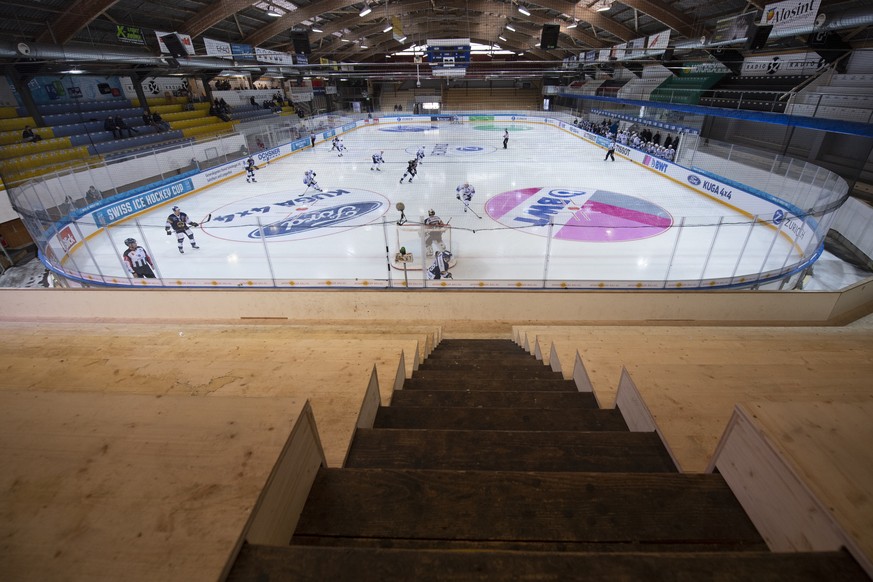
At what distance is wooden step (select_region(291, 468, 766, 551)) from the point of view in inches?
44.2

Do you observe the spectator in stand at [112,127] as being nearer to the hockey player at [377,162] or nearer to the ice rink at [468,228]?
the ice rink at [468,228]

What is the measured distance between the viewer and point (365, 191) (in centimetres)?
1498

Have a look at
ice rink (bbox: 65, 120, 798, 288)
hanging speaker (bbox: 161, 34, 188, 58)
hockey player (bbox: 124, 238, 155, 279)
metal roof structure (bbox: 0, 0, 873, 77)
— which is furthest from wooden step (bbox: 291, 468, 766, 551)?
hanging speaker (bbox: 161, 34, 188, 58)

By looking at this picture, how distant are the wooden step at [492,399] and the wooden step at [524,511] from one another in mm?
1162

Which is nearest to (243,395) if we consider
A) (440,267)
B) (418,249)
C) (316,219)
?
(440,267)

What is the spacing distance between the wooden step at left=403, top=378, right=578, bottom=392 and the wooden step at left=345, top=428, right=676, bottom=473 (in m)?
1.09

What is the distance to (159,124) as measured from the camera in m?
20.0

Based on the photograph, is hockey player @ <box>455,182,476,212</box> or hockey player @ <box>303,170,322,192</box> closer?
hockey player @ <box>455,182,476,212</box>

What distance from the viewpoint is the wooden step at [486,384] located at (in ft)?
9.58

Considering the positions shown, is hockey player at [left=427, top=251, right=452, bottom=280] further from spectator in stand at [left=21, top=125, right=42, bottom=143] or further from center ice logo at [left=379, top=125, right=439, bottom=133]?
center ice logo at [left=379, top=125, right=439, bottom=133]

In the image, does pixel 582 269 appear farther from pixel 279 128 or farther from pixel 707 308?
pixel 279 128

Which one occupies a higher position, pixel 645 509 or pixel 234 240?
pixel 645 509

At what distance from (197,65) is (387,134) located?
1375 centimetres

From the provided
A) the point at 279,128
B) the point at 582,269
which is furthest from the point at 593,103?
the point at 582,269
